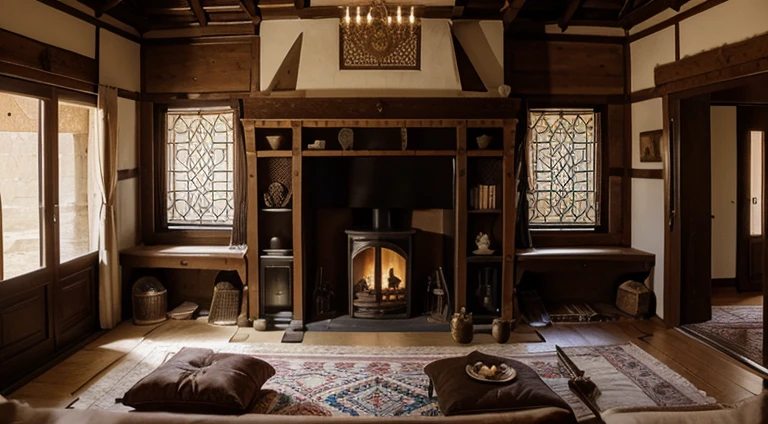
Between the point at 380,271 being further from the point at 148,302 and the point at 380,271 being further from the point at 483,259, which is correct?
the point at 148,302

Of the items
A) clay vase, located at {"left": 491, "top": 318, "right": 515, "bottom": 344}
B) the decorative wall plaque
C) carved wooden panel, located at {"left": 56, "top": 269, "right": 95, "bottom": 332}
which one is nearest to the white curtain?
carved wooden panel, located at {"left": 56, "top": 269, "right": 95, "bottom": 332}

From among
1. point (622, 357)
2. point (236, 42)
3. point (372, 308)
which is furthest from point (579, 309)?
point (236, 42)

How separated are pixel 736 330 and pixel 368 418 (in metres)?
4.98

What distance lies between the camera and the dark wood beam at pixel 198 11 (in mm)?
5812

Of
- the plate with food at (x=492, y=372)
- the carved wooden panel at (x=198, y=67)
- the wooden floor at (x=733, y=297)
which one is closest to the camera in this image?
the plate with food at (x=492, y=372)

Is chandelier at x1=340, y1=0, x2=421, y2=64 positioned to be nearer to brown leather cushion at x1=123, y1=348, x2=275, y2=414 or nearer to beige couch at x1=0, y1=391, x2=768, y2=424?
brown leather cushion at x1=123, y1=348, x2=275, y2=414

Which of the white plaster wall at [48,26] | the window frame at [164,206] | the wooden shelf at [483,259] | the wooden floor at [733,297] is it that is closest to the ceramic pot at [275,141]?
the window frame at [164,206]

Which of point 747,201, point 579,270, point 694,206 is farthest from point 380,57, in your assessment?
point 747,201

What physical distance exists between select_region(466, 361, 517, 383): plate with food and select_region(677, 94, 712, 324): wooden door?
3118 mm

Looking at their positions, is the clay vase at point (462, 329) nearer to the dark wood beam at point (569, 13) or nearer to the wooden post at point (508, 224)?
the wooden post at point (508, 224)

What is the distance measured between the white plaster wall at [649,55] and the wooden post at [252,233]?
4.32m

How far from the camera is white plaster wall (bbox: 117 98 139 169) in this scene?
5801 millimetres

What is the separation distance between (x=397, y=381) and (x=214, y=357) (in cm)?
138

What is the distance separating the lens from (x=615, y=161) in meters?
6.29
